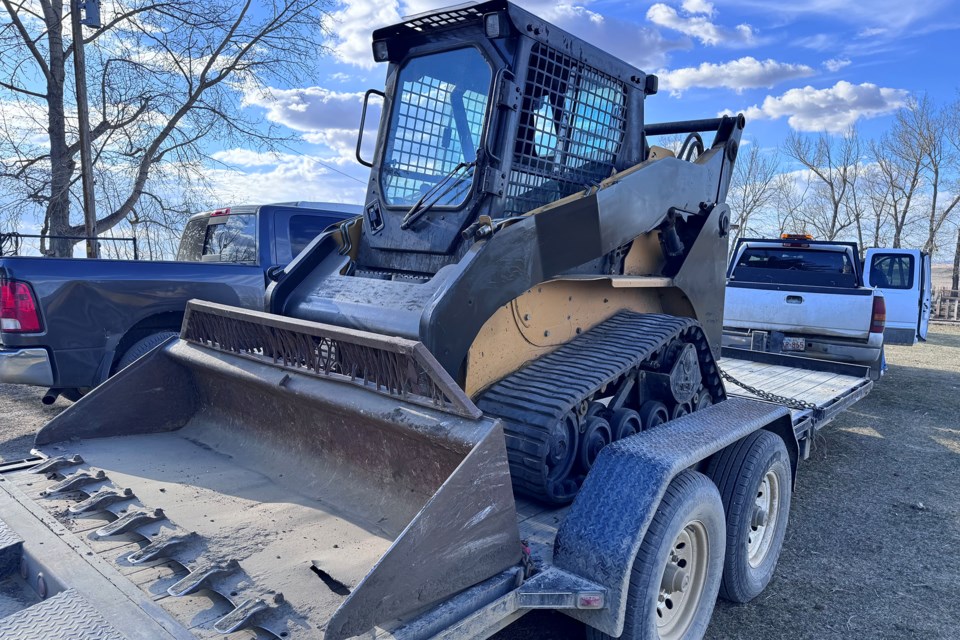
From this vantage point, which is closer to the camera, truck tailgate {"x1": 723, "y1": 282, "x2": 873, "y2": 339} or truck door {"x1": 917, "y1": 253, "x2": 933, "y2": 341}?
truck tailgate {"x1": 723, "y1": 282, "x2": 873, "y2": 339}

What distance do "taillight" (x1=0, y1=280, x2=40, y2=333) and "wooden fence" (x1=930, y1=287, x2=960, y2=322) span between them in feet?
91.6

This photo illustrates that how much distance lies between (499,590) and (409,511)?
2.36ft

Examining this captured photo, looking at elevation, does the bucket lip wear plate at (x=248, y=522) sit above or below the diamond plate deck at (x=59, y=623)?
above

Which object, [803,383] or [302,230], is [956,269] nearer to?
[803,383]

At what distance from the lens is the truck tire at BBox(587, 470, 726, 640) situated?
2668 millimetres

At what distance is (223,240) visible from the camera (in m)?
7.33

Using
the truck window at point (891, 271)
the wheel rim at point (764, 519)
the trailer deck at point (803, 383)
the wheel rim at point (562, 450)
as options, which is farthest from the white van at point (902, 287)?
the wheel rim at point (562, 450)

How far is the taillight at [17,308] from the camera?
17.8 feet

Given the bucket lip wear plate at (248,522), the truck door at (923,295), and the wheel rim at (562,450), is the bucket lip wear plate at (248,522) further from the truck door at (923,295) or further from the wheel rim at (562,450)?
the truck door at (923,295)

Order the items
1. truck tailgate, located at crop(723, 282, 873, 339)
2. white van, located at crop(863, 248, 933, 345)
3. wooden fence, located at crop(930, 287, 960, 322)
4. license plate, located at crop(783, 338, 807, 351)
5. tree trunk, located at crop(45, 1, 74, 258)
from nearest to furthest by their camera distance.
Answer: truck tailgate, located at crop(723, 282, 873, 339)
license plate, located at crop(783, 338, 807, 351)
white van, located at crop(863, 248, 933, 345)
tree trunk, located at crop(45, 1, 74, 258)
wooden fence, located at crop(930, 287, 960, 322)

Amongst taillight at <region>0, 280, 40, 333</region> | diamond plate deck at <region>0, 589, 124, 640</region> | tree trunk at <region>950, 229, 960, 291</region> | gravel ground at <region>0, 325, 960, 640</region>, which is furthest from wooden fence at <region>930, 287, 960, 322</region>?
diamond plate deck at <region>0, 589, 124, 640</region>

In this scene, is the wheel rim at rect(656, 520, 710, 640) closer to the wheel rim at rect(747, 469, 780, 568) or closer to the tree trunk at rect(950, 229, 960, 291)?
the wheel rim at rect(747, 469, 780, 568)

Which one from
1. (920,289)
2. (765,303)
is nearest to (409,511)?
(765,303)

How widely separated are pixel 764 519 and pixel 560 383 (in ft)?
4.95
